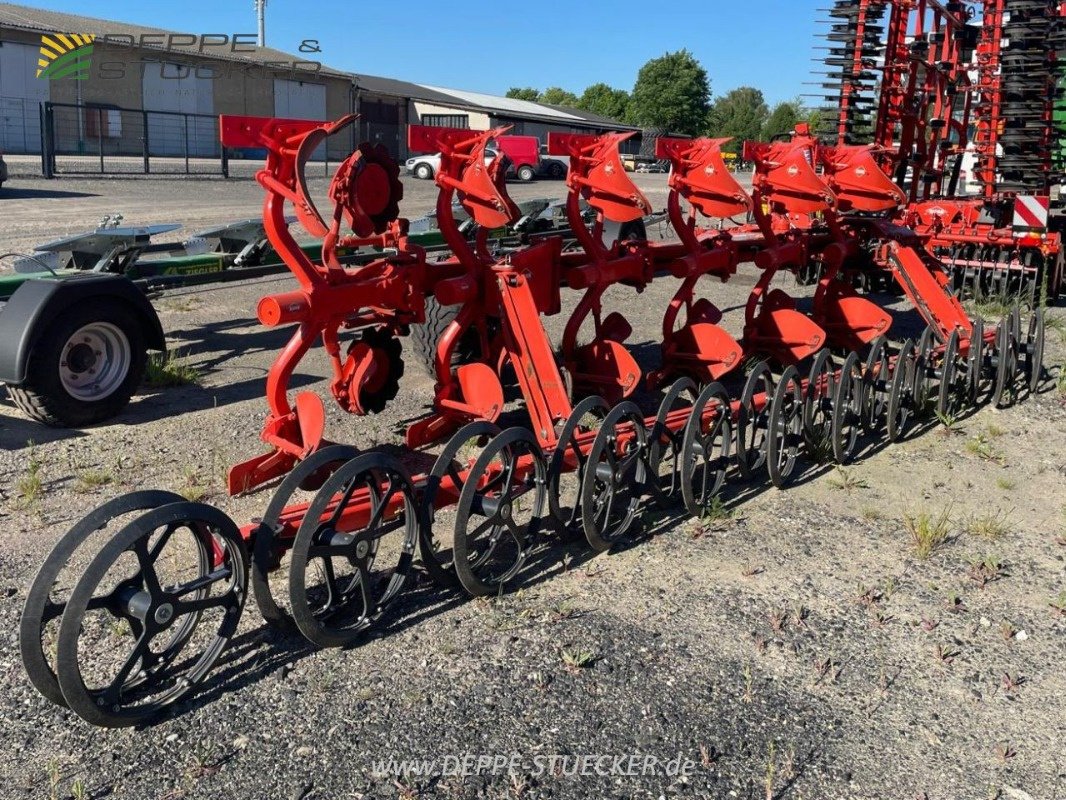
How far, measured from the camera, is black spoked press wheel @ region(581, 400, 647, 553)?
3.98 meters

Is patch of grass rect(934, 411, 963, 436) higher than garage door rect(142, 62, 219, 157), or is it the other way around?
garage door rect(142, 62, 219, 157)

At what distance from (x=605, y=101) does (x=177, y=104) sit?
6893 cm

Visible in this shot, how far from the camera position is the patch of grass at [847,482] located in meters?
5.13

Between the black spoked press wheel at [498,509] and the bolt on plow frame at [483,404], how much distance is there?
0.01 metres

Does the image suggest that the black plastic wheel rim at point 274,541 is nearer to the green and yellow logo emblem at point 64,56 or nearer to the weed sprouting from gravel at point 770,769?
the weed sprouting from gravel at point 770,769

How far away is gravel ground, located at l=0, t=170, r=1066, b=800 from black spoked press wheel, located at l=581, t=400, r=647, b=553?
13 centimetres

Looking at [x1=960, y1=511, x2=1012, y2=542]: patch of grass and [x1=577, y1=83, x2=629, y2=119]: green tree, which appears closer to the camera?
[x1=960, y1=511, x2=1012, y2=542]: patch of grass

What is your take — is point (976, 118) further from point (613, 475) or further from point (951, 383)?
point (613, 475)

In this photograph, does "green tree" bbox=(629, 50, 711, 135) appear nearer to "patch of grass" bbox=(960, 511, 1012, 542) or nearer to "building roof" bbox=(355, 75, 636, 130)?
"building roof" bbox=(355, 75, 636, 130)

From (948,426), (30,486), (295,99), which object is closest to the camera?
(30,486)

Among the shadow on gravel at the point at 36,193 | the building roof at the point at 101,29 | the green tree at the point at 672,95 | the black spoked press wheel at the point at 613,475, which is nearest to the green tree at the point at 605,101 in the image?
the green tree at the point at 672,95

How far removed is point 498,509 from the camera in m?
3.68

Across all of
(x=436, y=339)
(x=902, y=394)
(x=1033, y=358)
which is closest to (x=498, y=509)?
(x=436, y=339)

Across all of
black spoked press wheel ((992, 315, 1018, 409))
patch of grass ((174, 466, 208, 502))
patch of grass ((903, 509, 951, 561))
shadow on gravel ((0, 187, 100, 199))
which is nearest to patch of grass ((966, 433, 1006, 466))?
black spoked press wheel ((992, 315, 1018, 409))
